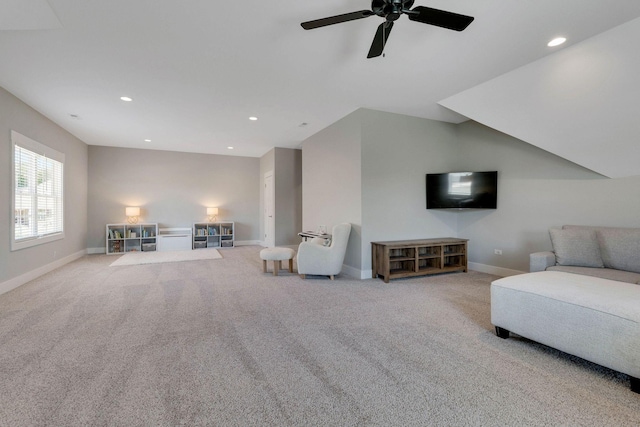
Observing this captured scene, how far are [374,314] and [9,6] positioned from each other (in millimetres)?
4087

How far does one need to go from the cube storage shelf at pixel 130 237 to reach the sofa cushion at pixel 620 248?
8.83 m

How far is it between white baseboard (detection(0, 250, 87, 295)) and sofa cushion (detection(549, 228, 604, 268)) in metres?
6.99

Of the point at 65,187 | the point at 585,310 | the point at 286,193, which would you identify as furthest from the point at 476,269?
the point at 65,187

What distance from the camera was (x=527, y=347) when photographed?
2270mm

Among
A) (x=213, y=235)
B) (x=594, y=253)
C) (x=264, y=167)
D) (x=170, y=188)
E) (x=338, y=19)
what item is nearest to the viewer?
(x=338, y=19)

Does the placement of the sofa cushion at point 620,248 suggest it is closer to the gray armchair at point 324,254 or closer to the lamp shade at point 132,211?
the gray armchair at point 324,254

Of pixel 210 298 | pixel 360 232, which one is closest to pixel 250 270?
pixel 210 298

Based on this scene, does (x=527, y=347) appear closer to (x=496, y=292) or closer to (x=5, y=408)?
(x=496, y=292)

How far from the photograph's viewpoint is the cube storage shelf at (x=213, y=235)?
8.16 meters

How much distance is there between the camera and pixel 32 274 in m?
4.42

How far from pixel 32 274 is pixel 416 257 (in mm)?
6032

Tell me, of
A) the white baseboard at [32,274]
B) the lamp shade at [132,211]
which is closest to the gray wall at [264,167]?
the lamp shade at [132,211]

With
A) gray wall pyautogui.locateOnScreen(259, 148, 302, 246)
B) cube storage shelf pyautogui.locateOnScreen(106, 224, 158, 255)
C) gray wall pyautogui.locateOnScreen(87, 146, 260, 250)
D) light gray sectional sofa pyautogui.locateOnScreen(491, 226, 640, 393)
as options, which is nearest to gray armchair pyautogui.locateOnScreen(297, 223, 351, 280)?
light gray sectional sofa pyautogui.locateOnScreen(491, 226, 640, 393)

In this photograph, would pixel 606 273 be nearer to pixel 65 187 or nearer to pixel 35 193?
pixel 35 193
